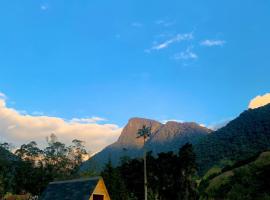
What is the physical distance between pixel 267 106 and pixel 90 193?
413 feet

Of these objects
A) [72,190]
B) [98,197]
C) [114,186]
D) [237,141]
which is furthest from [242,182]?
[237,141]

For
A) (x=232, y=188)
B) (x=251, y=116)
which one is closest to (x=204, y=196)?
(x=232, y=188)

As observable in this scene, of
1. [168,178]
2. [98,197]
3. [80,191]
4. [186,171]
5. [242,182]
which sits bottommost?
[98,197]

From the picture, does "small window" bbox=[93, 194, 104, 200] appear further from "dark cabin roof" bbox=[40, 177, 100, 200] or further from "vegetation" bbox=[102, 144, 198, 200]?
"vegetation" bbox=[102, 144, 198, 200]

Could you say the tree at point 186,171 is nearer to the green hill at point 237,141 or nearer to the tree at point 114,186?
the tree at point 114,186

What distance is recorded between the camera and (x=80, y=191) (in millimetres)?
42406

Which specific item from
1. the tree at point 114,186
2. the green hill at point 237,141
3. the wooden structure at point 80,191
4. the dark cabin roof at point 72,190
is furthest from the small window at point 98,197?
the green hill at point 237,141

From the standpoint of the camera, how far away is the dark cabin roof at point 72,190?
4191cm

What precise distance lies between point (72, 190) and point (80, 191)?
1289 millimetres

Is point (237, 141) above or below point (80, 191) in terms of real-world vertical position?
above

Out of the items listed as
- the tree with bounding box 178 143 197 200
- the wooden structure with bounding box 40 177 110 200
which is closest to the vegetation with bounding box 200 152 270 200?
the tree with bounding box 178 143 197 200

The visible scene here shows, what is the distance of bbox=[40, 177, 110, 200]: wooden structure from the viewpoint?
41844 mm

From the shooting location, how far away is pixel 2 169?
303 ft

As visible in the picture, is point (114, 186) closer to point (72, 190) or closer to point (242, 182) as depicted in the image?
point (72, 190)
